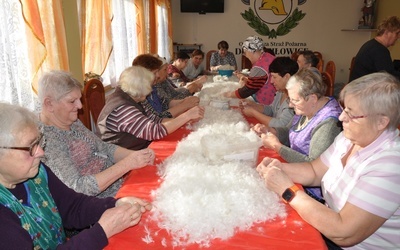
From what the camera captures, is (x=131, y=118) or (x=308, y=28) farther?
(x=308, y=28)

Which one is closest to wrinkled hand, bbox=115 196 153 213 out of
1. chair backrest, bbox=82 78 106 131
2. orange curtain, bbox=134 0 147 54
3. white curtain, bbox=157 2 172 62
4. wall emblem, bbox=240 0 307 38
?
chair backrest, bbox=82 78 106 131

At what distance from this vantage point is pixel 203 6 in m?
8.22

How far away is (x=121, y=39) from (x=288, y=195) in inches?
165

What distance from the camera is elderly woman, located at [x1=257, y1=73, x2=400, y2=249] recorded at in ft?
3.48

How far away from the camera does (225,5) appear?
8.41 meters

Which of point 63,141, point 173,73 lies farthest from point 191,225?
point 173,73

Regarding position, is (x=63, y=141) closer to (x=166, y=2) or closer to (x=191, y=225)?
(x=191, y=225)

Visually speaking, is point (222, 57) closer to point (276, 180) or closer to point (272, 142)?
point (272, 142)

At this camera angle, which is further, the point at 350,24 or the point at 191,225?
the point at 350,24

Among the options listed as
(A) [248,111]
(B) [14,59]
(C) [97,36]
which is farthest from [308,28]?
(B) [14,59]

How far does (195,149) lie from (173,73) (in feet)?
10.7

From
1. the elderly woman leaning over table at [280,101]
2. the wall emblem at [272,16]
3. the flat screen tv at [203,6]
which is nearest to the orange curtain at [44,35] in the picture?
the elderly woman leaning over table at [280,101]

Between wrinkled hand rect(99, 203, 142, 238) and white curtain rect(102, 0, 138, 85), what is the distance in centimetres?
349

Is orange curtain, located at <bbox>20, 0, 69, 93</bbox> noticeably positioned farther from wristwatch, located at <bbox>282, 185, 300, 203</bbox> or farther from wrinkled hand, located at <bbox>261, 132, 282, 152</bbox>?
wristwatch, located at <bbox>282, 185, 300, 203</bbox>
